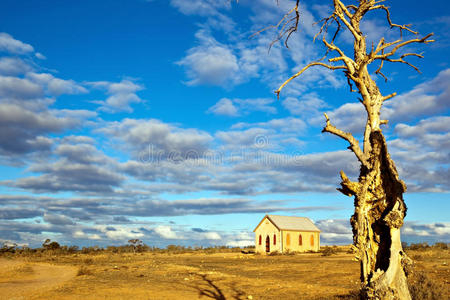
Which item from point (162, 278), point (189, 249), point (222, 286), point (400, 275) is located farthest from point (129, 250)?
point (400, 275)

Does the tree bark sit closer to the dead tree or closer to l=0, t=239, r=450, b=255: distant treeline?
the dead tree

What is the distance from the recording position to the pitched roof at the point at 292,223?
4472cm

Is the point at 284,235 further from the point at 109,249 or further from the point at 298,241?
the point at 109,249

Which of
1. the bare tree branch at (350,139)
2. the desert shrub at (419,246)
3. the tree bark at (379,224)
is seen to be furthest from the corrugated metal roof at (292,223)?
the bare tree branch at (350,139)

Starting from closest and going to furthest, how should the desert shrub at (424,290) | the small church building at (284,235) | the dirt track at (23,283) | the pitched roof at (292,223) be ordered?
the desert shrub at (424,290) → the dirt track at (23,283) → the small church building at (284,235) → the pitched roof at (292,223)

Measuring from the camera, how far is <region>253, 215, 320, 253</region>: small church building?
1720 inches

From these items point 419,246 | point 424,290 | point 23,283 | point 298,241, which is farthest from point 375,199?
point 298,241

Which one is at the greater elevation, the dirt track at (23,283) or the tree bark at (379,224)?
the tree bark at (379,224)

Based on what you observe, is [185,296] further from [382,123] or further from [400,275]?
[382,123]

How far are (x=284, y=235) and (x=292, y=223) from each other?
3.43 meters

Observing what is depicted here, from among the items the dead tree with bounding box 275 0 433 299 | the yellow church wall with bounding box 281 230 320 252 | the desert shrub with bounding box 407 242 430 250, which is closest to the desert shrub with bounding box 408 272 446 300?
the dead tree with bounding box 275 0 433 299

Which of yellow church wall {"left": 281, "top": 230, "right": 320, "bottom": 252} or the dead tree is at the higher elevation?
the dead tree

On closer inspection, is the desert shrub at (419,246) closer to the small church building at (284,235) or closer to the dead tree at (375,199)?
the small church building at (284,235)

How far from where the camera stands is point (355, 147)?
675 centimetres
